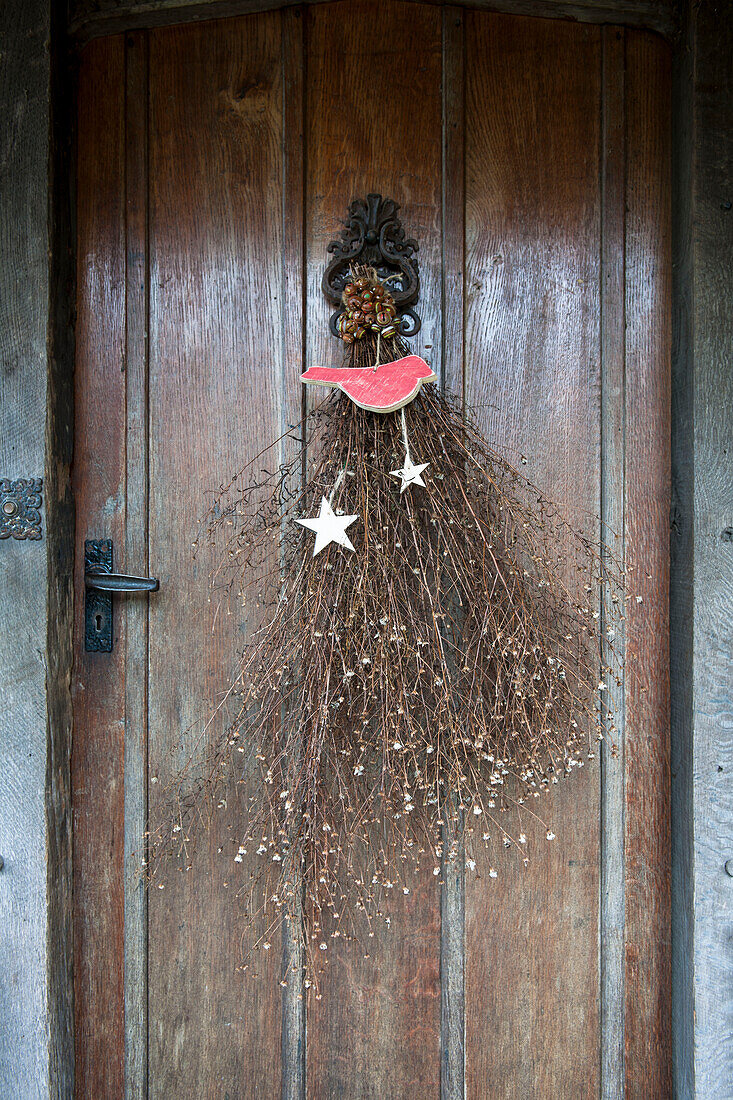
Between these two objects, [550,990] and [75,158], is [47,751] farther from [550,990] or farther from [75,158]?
[75,158]

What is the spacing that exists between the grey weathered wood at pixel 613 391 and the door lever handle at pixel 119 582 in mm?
872

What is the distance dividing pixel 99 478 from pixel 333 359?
520mm

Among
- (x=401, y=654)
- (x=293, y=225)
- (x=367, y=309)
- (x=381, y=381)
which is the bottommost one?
(x=401, y=654)

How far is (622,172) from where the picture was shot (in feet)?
4.19

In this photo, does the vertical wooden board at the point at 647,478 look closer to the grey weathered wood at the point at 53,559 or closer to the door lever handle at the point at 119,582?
the grey weathered wood at the point at 53,559

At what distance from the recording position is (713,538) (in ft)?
3.88

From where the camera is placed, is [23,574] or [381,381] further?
[23,574]

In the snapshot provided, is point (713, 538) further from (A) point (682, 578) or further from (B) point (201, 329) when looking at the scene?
(B) point (201, 329)

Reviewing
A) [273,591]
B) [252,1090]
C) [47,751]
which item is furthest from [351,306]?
[252,1090]

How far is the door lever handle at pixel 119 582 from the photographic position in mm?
1270

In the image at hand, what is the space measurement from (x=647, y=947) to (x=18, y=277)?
171 centimetres

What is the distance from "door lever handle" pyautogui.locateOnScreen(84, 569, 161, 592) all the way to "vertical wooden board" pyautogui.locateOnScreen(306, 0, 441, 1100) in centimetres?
54

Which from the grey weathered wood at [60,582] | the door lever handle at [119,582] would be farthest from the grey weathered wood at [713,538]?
the grey weathered wood at [60,582]

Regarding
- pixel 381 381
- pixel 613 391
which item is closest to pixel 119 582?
pixel 381 381
